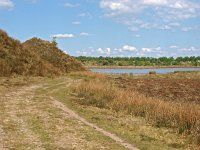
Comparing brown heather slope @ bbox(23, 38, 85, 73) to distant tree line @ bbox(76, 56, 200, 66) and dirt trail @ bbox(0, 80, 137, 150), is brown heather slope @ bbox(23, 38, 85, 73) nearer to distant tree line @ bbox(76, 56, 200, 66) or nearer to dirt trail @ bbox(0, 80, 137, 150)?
dirt trail @ bbox(0, 80, 137, 150)

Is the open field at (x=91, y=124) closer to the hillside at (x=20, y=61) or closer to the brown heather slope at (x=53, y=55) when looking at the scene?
the hillside at (x=20, y=61)

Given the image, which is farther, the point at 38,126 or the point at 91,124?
the point at 91,124

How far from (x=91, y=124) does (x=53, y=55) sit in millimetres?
41097

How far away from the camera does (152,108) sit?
18.5m

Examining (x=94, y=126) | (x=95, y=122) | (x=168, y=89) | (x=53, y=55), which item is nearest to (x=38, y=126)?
(x=94, y=126)

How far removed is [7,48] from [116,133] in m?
30.9

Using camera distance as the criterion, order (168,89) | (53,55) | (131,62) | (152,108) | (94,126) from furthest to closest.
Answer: (131,62), (53,55), (168,89), (152,108), (94,126)

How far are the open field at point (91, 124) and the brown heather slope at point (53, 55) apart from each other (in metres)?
30.5

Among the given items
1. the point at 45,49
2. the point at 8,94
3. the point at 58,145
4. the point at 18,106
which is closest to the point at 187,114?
the point at 58,145

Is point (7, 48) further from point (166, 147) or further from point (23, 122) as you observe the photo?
point (166, 147)

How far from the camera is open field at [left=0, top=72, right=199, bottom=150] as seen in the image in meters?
12.4

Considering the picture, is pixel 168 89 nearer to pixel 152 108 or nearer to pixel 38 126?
pixel 152 108

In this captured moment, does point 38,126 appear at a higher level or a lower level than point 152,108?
lower

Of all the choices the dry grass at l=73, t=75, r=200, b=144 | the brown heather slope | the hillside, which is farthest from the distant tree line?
the dry grass at l=73, t=75, r=200, b=144
